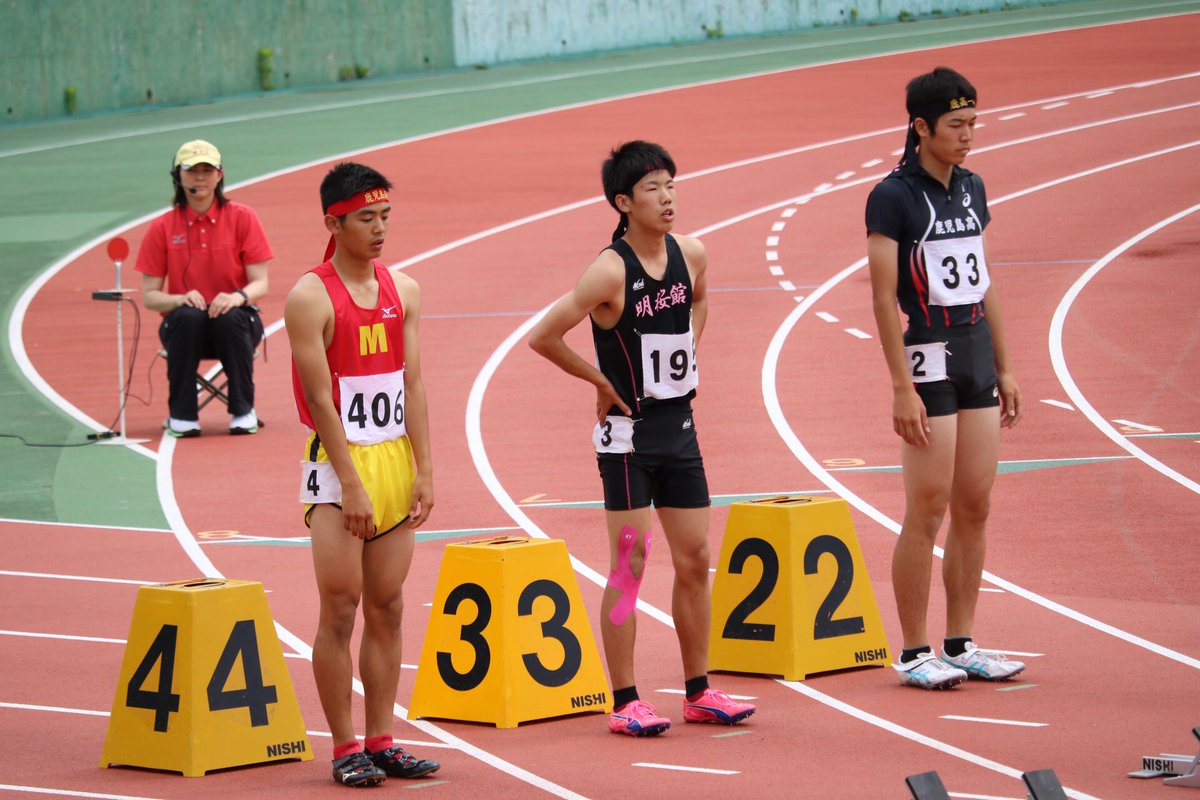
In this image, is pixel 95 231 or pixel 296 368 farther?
pixel 95 231

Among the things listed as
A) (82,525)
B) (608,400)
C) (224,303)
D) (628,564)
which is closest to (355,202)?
(608,400)

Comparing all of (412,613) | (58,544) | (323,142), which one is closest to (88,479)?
(58,544)

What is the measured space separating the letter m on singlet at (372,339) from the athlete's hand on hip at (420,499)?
47 cm

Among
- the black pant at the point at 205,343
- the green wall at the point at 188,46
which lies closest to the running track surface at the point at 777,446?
the black pant at the point at 205,343

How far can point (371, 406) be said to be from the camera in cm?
678

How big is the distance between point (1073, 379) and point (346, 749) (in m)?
9.64

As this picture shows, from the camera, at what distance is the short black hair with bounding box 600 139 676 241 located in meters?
7.29

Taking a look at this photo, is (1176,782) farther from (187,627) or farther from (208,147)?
(208,147)

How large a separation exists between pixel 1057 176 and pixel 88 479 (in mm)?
16017

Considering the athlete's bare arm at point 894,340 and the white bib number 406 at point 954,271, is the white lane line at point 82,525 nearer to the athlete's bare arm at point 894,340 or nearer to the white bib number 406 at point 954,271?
the athlete's bare arm at point 894,340

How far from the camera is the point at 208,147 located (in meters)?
13.7

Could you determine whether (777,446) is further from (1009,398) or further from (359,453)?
(359,453)

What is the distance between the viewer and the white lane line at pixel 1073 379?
1201cm

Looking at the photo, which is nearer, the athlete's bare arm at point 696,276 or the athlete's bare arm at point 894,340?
the athlete's bare arm at point 696,276
